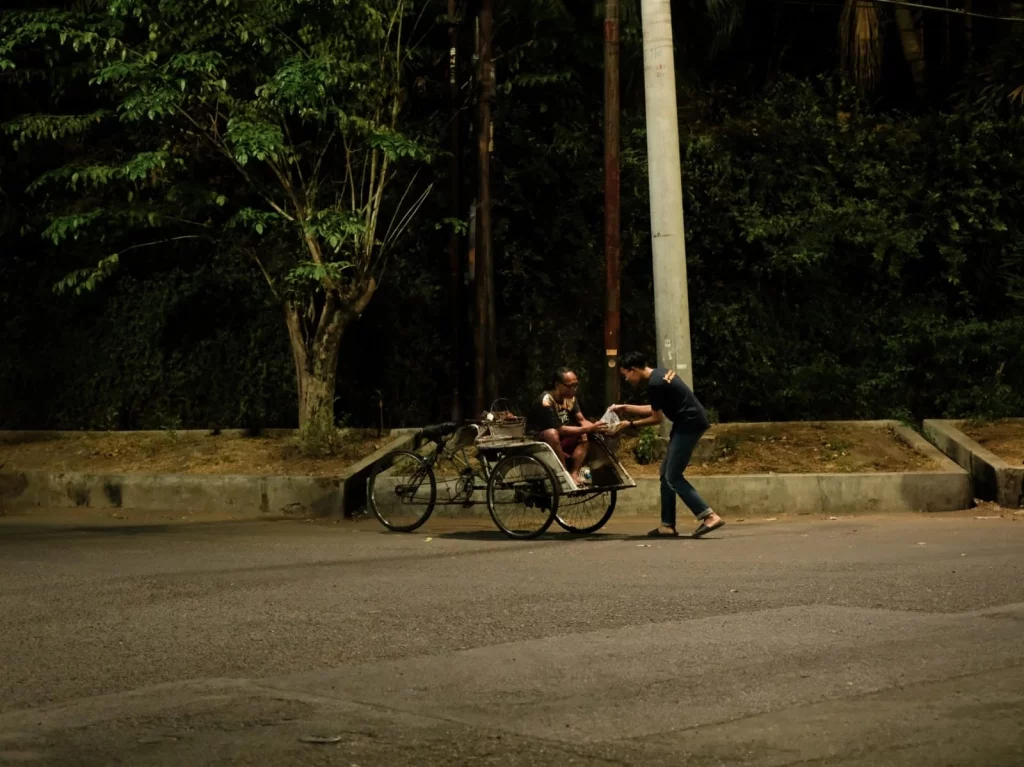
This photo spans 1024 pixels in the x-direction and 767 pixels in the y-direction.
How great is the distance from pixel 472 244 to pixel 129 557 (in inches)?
334

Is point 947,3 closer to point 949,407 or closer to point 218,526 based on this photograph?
point 949,407

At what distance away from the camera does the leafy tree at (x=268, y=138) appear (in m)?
18.1

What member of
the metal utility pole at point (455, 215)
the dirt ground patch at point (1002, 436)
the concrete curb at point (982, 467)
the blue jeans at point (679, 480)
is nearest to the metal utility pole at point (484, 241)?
the metal utility pole at point (455, 215)

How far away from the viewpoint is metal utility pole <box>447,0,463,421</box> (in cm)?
2083

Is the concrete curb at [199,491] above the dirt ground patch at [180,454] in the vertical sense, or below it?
below

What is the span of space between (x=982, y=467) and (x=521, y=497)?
5382 mm

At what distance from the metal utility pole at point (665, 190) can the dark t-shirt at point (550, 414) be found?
10.5ft

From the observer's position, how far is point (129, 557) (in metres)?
12.9

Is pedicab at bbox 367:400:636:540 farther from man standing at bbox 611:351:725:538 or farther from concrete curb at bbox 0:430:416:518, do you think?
concrete curb at bbox 0:430:416:518

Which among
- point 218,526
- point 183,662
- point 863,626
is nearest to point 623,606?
point 863,626

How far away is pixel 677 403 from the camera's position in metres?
14.0

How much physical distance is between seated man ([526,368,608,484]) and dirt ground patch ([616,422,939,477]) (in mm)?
2888

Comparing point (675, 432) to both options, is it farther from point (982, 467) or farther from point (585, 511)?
point (982, 467)

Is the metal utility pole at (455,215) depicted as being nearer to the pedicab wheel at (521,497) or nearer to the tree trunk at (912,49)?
the pedicab wheel at (521,497)
